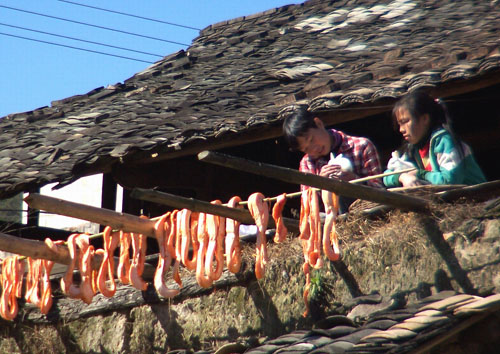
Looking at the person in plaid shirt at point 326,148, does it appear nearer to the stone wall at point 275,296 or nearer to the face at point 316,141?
the face at point 316,141

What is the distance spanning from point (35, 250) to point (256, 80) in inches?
146

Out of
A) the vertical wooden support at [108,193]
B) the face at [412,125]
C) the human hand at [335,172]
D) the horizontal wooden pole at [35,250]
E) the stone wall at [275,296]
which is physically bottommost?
the stone wall at [275,296]

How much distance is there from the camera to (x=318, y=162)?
6809mm

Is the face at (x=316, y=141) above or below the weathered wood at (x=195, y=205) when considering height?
above

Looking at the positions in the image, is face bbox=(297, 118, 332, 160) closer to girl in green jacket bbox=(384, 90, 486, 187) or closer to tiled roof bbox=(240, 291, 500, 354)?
girl in green jacket bbox=(384, 90, 486, 187)

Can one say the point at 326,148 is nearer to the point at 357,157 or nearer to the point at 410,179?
the point at 357,157

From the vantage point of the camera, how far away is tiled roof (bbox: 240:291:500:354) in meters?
5.27

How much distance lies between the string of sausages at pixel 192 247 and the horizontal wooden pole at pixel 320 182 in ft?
1.09

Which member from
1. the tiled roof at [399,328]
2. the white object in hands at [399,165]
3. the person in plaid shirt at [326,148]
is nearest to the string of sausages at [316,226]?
the tiled roof at [399,328]

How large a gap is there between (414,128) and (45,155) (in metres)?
3.72

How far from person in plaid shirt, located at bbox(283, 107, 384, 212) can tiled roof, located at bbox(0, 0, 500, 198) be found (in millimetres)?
343

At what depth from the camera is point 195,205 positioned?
547cm

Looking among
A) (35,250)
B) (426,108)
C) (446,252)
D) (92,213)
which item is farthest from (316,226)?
(35,250)

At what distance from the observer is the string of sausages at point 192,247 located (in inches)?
227
